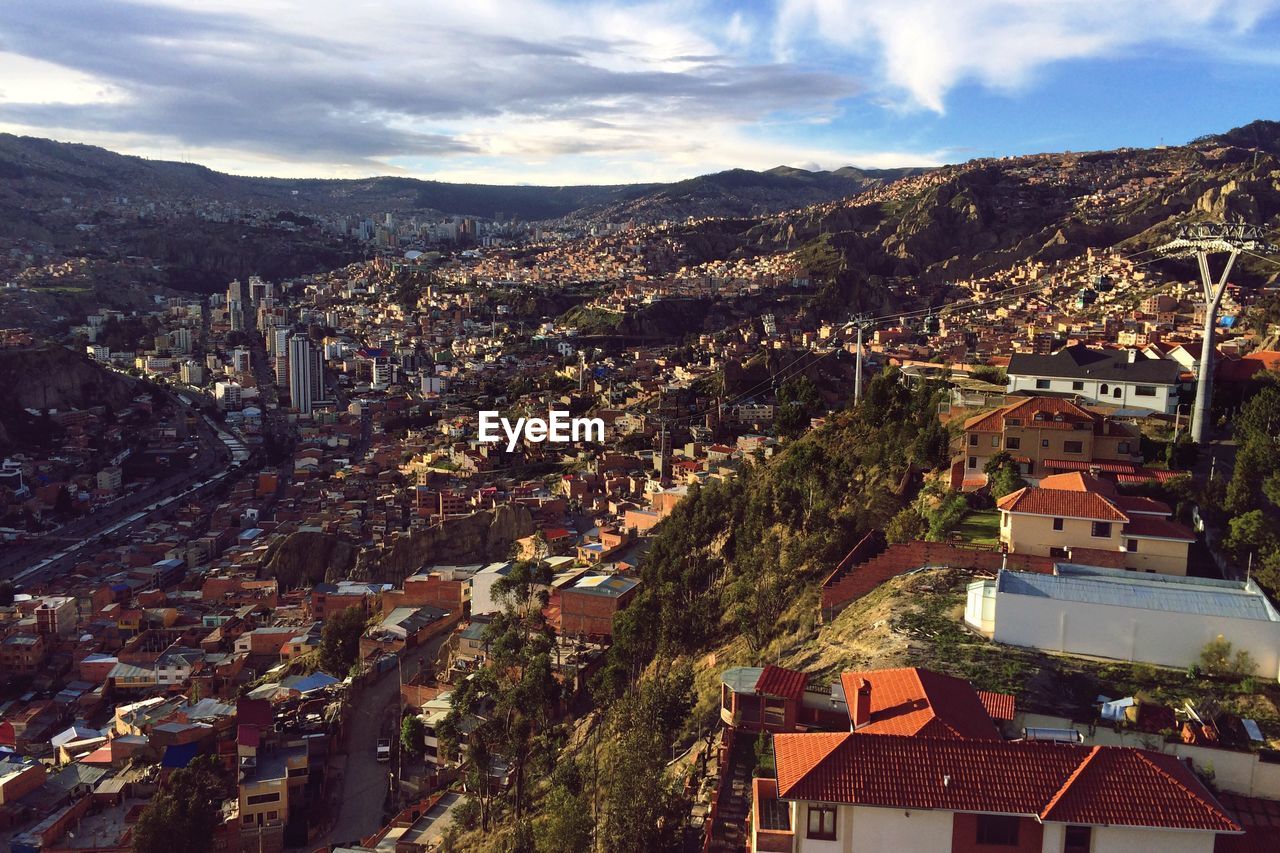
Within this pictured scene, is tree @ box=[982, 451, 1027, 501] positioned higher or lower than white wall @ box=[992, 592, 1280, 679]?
higher

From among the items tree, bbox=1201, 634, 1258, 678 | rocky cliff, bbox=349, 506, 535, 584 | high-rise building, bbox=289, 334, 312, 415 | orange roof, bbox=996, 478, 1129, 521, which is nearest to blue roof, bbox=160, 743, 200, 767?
rocky cliff, bbox=349, 506, 535, 584

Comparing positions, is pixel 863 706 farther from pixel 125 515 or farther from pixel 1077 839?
pixel 125 515

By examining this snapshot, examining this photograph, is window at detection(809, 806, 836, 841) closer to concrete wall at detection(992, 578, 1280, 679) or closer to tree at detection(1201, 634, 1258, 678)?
concrete wall at detection(992, 578, 1280, 679)

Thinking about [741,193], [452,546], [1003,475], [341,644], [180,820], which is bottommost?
[452,546]

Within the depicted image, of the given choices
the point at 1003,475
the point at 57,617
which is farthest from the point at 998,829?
the point at 57,617

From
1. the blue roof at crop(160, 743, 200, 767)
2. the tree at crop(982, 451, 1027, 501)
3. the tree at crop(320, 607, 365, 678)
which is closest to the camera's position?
the tree at crop(982, 451, 1027, 501)

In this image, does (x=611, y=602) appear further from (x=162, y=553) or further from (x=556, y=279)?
(x=556, y=279)

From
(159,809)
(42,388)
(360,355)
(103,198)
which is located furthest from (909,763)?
(103,198)

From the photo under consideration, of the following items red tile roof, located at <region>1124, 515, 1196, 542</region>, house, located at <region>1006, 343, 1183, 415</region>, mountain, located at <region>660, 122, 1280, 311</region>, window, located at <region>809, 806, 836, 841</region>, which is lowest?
window, located at <region>809, 806, 836, 841</region>
